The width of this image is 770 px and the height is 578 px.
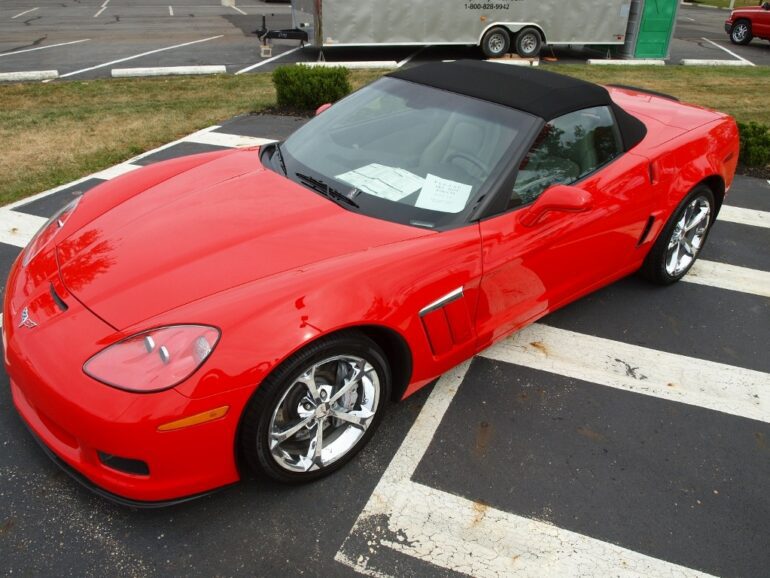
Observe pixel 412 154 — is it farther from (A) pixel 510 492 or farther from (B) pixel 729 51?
(B) pixel 729 51

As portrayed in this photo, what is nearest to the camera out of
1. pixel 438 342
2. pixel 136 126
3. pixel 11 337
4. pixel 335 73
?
pixel 11 337

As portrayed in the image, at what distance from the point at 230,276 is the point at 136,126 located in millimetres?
5987

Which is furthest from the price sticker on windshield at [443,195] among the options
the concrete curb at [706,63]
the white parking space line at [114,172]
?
the concrete curb at [706,63]

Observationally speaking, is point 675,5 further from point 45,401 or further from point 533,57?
point 45,401

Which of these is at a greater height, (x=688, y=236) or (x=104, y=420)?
(x=104, y=420)

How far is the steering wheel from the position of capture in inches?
122

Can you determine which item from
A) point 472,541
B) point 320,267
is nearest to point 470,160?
point 320,267

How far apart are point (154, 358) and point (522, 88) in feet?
7.90

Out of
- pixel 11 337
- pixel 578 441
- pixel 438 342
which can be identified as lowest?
pixel 578 441

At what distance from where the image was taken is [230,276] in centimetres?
253

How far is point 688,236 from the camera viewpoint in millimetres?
4438

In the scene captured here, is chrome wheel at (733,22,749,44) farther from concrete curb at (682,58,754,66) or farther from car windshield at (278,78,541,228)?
car windshield at (278,78,541,228)

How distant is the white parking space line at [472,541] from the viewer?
241 centimetres

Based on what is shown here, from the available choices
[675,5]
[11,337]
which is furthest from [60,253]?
[675,5]
